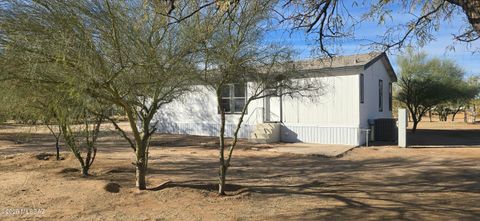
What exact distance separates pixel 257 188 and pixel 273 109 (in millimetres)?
10151

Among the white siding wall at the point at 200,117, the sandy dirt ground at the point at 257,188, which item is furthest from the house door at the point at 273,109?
the sandy dirt ground at the point at 257,188

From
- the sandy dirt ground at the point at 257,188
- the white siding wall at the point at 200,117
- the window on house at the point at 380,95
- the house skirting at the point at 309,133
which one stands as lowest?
the sandy dirt ground at the point at 257,188

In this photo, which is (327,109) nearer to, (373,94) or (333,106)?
(333,106)

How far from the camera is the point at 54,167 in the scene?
11.4 meters

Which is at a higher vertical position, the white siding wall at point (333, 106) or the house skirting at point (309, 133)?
the white siding wall at point (333, 106)

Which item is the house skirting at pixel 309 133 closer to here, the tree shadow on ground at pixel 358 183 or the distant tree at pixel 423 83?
the tree shadow on ground at pixel 358 183

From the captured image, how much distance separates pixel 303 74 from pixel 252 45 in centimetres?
205

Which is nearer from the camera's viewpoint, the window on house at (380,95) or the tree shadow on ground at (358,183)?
the tree shadow on ground at (358,183)

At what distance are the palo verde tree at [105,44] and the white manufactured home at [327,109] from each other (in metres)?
7.65

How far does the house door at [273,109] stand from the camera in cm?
1858

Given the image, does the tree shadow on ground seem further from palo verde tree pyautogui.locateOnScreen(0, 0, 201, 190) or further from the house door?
the house door

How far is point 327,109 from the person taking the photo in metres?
17.2

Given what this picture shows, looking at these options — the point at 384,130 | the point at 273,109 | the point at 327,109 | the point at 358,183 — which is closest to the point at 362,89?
the point at 327,109

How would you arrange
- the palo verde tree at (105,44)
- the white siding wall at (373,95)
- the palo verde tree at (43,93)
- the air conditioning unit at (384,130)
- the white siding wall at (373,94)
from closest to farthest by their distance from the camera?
the palo verde tree at (105,44)
the palo verde tree at (43,93)
the white siding wall at (373,95)
the white siding wall at (373,94)
the air conditioning unit at (384,130)
